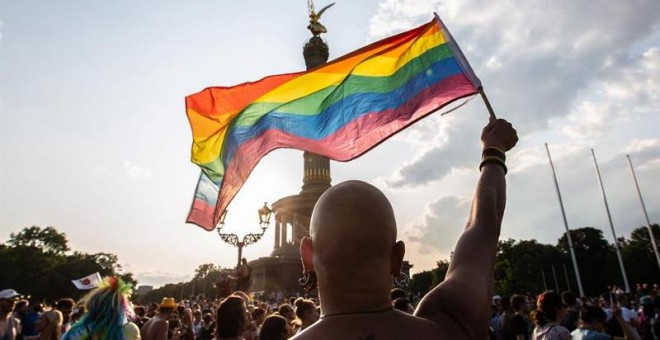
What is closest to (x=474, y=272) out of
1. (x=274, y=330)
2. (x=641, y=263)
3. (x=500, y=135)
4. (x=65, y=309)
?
(x=500, y=135)

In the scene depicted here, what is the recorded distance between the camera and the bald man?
1387mm

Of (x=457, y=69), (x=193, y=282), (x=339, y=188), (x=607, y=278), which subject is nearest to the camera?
(x=339, y=188)

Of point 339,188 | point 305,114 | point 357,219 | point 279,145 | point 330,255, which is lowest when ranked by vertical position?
point 330,255

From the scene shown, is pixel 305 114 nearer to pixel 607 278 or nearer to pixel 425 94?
pixel 425 94

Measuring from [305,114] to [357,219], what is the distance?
4002mm

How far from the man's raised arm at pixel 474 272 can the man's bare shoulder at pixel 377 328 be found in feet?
0.21

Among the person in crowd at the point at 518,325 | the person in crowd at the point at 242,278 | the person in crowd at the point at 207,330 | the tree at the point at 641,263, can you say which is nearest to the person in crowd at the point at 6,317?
the person in crowd at the point at 207,330

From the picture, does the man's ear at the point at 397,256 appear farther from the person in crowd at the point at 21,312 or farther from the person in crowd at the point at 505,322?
the person in crowd at the point at 21,312

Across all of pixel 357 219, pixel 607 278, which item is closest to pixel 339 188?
pixel 357 219

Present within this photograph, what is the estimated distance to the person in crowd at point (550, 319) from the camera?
232 inches

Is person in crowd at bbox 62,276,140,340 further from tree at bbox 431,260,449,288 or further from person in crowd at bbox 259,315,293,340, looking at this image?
tree at bbox 431,260,449,288

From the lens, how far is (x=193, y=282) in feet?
349

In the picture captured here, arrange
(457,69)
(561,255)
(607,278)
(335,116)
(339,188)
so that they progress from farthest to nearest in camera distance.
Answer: (561,255) < (607,278) < (335,116) < (457,69) < (339,188)

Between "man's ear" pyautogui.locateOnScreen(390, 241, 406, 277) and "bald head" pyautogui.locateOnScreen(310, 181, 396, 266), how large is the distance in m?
0.03
